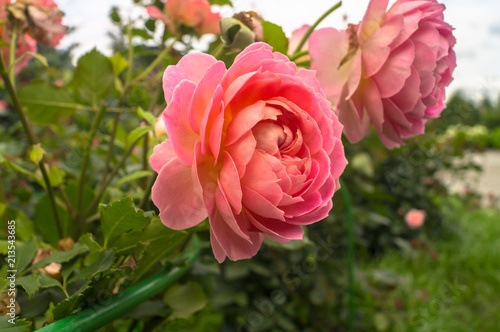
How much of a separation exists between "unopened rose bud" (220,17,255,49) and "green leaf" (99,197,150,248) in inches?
5.0

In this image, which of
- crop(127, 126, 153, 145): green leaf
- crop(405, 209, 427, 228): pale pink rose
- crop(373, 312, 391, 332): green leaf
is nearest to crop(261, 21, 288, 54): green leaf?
crop(127, 126, 153, 145): green leaf

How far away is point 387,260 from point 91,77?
1.99m

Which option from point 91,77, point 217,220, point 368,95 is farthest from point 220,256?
point 91,77

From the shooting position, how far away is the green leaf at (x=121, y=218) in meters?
0.24

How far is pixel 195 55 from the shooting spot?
226mm

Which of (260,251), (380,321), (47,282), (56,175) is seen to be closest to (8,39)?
(56,175)

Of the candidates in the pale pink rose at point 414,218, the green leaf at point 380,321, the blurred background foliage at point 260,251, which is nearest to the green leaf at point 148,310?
the blurred background foliage at point 260,251

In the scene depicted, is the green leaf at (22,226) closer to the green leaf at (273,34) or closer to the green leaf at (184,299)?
the green leaf at (184,299)

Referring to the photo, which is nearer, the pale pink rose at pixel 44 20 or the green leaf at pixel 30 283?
the green leaf at pixel 30 283

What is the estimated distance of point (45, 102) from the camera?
1.39ft

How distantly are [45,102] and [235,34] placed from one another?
25cm

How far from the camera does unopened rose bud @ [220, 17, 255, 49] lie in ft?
0.92

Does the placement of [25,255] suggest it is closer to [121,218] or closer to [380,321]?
[121,218]

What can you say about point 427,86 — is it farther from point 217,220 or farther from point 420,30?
point 217,220
